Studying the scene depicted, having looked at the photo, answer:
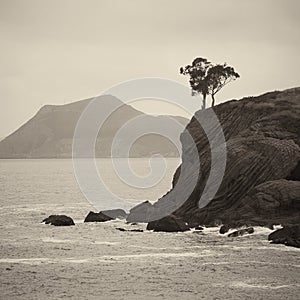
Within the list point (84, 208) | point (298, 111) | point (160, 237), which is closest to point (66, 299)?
point (160, 237)

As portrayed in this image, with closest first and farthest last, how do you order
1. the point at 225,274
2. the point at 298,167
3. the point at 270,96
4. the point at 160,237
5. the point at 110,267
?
1. the point at 225,274
2. the point at 110,267
3. the point at 160,237
4. the point at 298,167
5. the point at 270,96

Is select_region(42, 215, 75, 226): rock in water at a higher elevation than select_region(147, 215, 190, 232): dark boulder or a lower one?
lower

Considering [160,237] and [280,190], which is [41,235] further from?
[280,190]

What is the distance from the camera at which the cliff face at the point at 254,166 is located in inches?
2215

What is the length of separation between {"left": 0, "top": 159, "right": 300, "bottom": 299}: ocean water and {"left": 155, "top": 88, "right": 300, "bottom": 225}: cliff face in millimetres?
4565

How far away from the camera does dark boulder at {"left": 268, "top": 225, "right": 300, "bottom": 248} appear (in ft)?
150

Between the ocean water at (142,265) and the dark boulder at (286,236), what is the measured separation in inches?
36.2

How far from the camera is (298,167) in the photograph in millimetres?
63094

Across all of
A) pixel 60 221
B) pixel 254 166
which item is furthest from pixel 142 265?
pixel 60 221

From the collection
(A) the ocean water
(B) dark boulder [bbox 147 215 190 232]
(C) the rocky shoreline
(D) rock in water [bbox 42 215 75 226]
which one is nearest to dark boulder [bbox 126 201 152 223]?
(C) the rocky shoreline

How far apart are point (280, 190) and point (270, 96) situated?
2339 cm

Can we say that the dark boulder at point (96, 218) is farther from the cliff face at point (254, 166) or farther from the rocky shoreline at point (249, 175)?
the cliff face at point (254, 166)

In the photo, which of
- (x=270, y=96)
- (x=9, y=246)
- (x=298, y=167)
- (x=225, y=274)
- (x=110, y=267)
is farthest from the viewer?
(x=270, y=96)

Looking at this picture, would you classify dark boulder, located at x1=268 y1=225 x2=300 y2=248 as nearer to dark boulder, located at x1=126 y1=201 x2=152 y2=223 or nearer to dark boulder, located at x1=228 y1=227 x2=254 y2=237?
dark boulder, located at x1=228 y1=227 x2=254 y2=237
